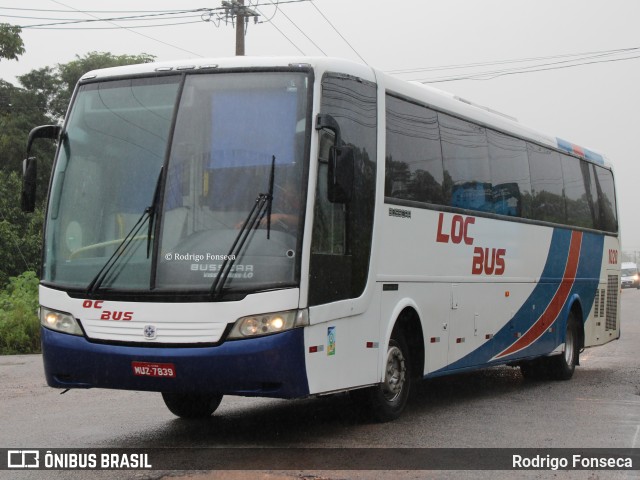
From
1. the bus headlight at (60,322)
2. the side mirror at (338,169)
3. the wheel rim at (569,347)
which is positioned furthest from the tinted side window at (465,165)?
the bus headlight at (60,322)

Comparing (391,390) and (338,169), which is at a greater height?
(338,169)

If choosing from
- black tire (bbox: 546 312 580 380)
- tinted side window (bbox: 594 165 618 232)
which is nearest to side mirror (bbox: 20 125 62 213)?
black tire (bbox: 546 312 580 380)

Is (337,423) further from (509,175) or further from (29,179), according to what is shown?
(509,175)

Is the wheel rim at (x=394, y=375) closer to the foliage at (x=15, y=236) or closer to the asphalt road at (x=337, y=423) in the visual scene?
the asphalt road at (x=337, y=423)

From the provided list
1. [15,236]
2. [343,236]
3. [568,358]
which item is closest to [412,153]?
[343,236]

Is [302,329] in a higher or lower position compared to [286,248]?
lower

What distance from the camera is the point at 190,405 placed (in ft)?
33.8

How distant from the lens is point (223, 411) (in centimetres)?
1103

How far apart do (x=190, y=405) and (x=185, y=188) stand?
2774 mm

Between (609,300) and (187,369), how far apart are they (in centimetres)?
1074

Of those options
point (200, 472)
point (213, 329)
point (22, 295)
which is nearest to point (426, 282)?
point (213, 329)

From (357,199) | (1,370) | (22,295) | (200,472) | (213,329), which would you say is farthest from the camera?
(22,295)

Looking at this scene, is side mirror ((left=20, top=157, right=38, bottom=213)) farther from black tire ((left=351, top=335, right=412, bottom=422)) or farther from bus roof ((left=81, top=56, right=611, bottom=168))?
black tire ((left=351, top=335, right=412, bottom=422))

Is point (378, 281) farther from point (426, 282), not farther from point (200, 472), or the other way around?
point (200, 472)
